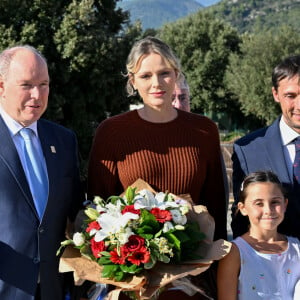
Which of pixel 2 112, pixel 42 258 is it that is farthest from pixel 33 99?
pixel 42 258

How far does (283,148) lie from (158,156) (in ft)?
2.82

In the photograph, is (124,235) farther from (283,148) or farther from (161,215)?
(283,148)

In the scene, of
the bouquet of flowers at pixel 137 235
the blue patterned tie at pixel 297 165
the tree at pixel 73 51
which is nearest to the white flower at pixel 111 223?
the bouquet of flowers at pixel 137 235

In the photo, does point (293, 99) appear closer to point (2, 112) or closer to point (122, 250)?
point (122, 250)

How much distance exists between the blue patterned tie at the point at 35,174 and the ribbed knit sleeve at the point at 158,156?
387mm

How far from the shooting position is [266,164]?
326 cm

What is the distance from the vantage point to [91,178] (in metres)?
3.24

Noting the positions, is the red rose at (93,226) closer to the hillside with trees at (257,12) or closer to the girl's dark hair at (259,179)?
the girl's dark hair at (259,179)

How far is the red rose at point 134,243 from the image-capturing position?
242 centimetres

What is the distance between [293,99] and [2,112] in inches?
72.8

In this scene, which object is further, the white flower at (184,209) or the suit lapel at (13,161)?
the suit lapel at (13,161)

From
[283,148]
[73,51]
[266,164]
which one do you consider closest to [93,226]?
[266,164]

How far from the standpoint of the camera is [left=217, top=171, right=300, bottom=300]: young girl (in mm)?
2893

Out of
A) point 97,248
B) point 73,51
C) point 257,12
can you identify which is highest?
point 257,12
